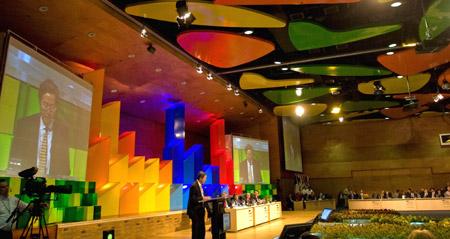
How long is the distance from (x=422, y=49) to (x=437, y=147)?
602 inches

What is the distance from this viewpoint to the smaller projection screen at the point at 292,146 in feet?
60.7

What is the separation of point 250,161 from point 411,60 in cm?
862

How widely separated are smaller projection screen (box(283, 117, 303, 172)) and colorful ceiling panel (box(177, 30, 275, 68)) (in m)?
10.3

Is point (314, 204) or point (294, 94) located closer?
point (294, 94)

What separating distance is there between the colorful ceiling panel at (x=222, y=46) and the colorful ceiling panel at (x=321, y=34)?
73cm

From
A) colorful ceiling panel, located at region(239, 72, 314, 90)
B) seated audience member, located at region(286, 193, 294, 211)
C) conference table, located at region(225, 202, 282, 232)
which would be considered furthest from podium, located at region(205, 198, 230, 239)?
seated audience member, located at region(286, 193, 294, 211)

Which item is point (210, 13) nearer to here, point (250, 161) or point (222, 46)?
point (222, 46)

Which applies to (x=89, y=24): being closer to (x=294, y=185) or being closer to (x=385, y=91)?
(x=385, y=91)

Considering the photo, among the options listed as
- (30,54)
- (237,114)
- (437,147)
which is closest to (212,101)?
(237,114)

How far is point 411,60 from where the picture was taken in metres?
9.70

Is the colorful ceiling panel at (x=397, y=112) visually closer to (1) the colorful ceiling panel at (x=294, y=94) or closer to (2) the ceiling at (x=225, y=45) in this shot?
(2) the ceiling at (x=225, y=45)

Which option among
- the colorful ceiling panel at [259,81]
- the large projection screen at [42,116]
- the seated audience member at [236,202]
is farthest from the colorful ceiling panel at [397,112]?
the large projection screen at [42,116]

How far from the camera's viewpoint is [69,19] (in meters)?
6.71

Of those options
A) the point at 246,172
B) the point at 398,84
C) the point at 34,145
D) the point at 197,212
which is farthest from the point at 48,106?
the point at 398,84
